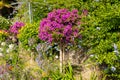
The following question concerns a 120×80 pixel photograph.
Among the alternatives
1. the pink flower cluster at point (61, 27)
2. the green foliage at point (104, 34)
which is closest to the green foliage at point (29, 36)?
the pink flower cluster at point (61, 27)

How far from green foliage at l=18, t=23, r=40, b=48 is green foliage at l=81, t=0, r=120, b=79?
1.68m

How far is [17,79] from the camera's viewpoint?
23.7 ft

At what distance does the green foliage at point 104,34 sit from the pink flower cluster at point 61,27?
25 cm

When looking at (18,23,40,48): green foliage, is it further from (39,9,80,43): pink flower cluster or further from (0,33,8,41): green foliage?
(0,33,8,41): green foliage

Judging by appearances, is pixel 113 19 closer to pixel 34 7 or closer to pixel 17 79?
pixel 17 79

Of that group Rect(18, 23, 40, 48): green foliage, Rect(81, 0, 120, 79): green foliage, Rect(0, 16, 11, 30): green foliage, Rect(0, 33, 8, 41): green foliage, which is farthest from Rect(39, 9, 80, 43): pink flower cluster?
Rect(0, 16, 11, 30): green foliage

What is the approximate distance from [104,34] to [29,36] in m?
2.61

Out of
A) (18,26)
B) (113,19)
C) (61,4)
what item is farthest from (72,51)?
(18,26)

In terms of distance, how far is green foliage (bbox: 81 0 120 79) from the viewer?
22.6ft

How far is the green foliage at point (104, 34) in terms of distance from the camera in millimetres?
6891

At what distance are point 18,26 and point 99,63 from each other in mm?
4425

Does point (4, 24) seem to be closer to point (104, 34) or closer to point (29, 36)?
point (29, 36)

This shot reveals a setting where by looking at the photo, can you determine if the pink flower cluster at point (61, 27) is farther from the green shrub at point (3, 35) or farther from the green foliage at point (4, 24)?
the green foliage at point (4, 24)

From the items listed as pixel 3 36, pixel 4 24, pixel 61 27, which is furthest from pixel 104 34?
pixel 4 24
